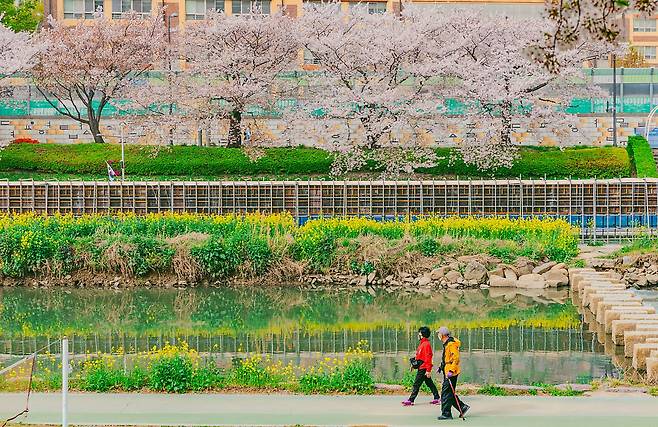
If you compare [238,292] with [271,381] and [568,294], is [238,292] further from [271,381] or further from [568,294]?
[271,381]

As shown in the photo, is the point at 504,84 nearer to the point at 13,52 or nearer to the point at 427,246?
the point at 427,246

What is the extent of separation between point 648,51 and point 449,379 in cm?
10580

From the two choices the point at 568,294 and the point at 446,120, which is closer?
the point at 568,294

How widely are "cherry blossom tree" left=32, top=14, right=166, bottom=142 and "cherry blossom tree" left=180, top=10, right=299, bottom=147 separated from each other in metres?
4.24

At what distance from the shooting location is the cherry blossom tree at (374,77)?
6731cm

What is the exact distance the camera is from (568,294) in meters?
40.0

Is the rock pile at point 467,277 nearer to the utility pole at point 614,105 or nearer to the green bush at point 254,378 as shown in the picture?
the green bush at point 254,378

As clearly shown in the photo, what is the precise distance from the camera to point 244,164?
224ft

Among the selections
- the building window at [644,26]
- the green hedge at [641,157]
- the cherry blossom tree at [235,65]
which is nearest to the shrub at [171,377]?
the green hedge at [641,157]

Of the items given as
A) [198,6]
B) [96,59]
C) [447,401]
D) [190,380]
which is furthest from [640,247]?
[198,6]

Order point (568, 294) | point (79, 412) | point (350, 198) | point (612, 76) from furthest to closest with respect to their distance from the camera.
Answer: point (612, 76)
point (350, 198)
point (568, 294)
point (79, 412)

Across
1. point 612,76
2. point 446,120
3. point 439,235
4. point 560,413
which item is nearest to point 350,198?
point 439,235

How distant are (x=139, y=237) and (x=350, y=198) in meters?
14.6

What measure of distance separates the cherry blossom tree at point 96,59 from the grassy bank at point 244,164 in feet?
16.6
